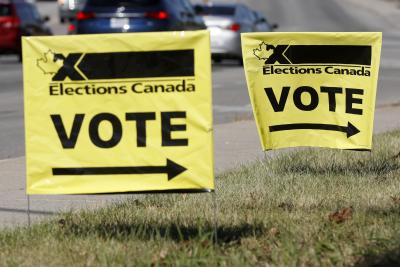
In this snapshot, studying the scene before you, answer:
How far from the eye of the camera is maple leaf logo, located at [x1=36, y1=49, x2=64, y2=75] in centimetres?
656

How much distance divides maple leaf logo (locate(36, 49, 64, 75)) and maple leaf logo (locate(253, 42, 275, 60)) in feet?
8.81

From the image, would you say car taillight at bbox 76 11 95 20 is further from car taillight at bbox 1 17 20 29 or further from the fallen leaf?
the fallen leaf

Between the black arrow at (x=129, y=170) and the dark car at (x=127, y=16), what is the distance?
1512 centimetres

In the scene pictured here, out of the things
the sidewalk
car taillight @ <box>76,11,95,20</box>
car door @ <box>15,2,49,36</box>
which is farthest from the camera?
car door @ <box>15,2,49,36</box>

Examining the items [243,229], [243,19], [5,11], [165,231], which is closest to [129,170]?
[165,231]

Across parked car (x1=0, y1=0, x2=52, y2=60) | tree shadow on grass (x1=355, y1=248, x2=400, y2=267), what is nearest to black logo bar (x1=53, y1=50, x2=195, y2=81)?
tree shadow on grass (x1=355, y1=248, x2=400, y2=267)

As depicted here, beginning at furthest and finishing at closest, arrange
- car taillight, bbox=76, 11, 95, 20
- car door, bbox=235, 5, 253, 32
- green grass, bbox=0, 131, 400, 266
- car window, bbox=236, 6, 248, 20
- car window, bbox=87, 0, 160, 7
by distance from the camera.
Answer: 1. car window, bbox=236, 6, 248, 20
2. car door, bbox=235, 5, 253, 32
3. car taillight, bbox=76, 11, 95, 20
4. car window, bbox=87, 0, 160, 7
5. green grass, bbox=0, 131, 400, 266

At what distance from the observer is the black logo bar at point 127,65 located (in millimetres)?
6473

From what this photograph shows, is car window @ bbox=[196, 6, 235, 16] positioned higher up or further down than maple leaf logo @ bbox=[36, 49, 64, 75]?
further down

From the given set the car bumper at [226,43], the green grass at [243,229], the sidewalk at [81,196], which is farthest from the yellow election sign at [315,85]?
the car bumper at [226,43]

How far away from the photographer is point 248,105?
1788cm

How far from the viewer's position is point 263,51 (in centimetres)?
894

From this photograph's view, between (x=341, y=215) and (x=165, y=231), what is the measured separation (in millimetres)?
1208

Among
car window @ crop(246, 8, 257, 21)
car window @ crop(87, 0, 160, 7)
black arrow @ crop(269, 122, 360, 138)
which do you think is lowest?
black arrow @ crop(269, 122, 360, 138)
